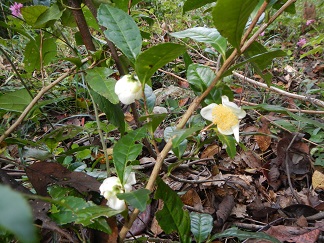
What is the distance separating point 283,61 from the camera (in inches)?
102

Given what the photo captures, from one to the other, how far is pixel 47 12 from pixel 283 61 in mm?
2171

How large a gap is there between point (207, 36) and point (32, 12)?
1.42ft

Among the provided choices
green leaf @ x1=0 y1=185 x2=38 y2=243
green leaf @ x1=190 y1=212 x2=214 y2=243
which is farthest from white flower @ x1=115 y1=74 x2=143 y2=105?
green leaf @ x1=0 y1=185 x2=38 y2=243

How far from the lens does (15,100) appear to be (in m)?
0.90

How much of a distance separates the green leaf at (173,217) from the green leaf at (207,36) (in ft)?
1.10

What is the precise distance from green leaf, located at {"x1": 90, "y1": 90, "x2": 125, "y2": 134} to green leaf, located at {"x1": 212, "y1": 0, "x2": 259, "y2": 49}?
35 cm

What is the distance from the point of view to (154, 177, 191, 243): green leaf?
75 cm

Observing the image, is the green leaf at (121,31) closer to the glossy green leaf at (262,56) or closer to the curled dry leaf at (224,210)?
the glossy green leaf at (262,56)

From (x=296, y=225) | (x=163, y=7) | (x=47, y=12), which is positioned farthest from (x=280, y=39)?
(x=47, y=12)

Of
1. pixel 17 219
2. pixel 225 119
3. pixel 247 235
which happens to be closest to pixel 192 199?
pixel 247 235

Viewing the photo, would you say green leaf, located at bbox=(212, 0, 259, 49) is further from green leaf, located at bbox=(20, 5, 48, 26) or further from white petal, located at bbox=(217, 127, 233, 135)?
green leaf, located at bbox=(20, 5, 48, 26)

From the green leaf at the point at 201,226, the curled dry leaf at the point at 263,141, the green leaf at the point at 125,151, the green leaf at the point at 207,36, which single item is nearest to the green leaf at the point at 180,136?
the green leaf at the point at 125,151

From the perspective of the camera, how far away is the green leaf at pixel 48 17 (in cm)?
78

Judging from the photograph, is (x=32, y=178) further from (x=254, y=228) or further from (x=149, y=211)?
(x=254, y=228)
